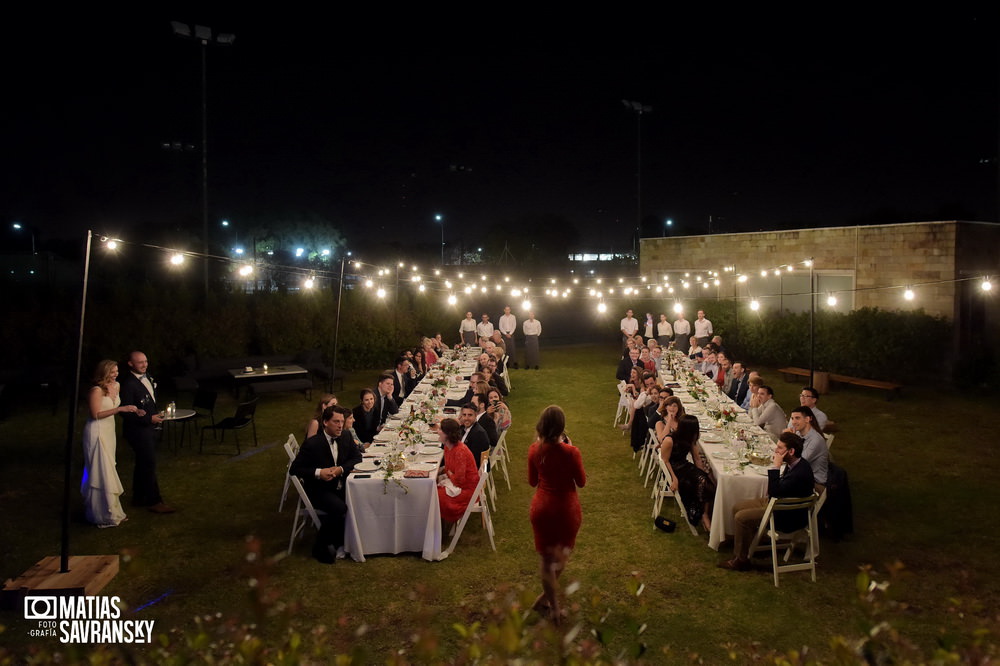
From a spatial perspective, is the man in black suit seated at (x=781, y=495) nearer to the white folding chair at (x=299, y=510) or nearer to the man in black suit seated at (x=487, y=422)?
the man in black suit seated at (x=487, y=422)

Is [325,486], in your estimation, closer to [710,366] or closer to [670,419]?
[670,419]

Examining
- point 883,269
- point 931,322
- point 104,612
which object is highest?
point 883,269

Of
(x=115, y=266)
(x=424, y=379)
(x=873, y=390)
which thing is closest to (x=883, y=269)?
(x=873, y=390)

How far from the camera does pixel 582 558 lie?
20.1 ft

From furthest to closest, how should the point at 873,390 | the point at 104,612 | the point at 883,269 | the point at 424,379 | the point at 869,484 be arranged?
the point at 883,269 → the point at 873,390 → the point at 424,379 → the point at 869,484 → the point at 104,612

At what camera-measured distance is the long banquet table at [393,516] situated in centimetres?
607

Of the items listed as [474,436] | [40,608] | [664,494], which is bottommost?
[40,608]

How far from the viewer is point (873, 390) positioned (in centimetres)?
1430

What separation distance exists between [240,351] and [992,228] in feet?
54.6

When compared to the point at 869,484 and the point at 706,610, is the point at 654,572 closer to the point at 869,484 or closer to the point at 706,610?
the point at 706,610

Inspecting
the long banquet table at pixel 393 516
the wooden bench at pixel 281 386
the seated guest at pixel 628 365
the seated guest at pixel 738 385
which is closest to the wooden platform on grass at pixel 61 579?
the long banquet table at pixel 393 516

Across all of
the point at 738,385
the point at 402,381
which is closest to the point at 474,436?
the point at 402,381

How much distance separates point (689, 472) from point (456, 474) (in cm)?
223

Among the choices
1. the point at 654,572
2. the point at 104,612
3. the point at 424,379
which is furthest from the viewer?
the point at 424,379
